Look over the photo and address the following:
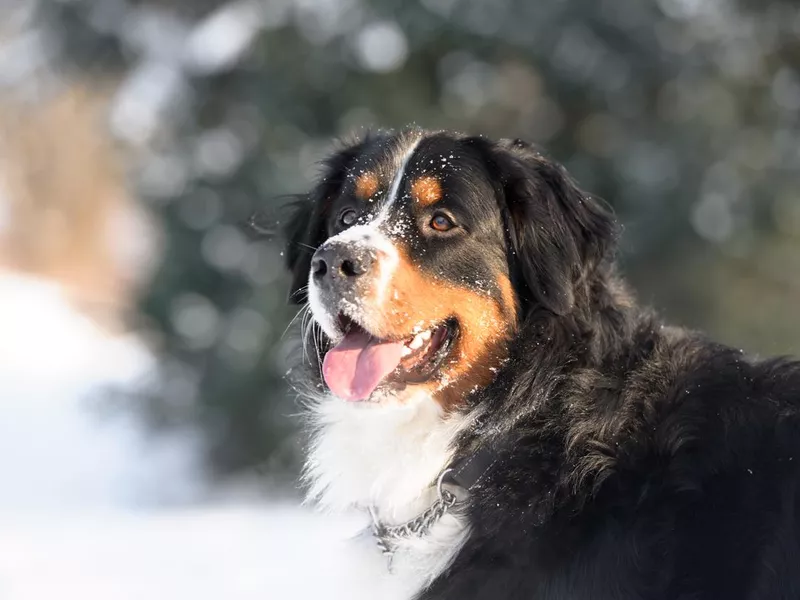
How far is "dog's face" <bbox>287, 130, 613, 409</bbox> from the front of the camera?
10.2 feet

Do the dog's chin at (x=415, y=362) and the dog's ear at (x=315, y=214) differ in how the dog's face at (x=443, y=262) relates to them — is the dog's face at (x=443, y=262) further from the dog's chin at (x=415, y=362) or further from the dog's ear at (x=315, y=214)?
the dog's ear at (x=315, y=214)

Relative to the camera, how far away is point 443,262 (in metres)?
3.25

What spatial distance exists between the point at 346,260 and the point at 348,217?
0.62 m

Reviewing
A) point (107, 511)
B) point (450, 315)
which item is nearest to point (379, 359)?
point (450, 315)

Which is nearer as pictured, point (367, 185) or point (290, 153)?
point (367, 185)

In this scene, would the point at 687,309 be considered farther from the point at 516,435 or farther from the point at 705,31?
the point at 516,435

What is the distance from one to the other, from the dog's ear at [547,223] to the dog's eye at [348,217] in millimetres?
591

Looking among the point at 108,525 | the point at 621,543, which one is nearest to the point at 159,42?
the point at 108,525

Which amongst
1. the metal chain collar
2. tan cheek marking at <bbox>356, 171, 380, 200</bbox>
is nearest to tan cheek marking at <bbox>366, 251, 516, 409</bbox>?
the metal chain collar

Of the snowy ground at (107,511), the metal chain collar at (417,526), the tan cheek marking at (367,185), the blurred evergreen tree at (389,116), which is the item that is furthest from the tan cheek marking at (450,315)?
the blurred evergreen tree at (389,116)

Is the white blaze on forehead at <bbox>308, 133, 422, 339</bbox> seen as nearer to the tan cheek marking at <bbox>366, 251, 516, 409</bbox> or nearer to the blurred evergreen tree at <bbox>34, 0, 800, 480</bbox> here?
the tan cheek marking at <bbox>366, 251, 516, 409</bbox>

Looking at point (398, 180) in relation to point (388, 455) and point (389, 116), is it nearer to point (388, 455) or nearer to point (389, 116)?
point (388, 455)

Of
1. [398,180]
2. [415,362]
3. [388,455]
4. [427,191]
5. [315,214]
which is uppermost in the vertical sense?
[315,214]

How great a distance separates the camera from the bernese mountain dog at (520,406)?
103 inches
